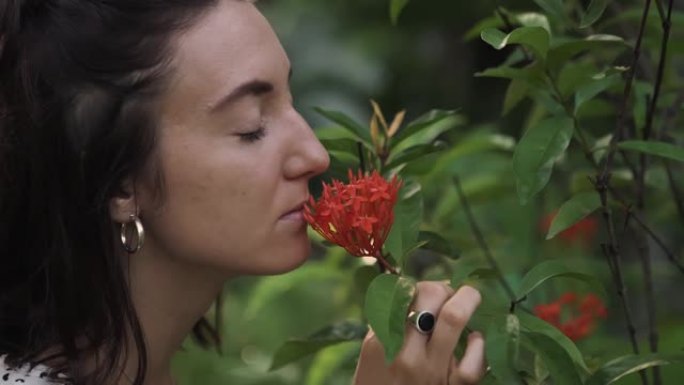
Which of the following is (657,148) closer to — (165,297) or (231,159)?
(231,159)

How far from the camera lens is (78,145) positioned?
5.18ft

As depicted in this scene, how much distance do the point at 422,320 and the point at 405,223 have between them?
0.18m

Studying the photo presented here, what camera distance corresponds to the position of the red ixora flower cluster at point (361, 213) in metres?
1.41

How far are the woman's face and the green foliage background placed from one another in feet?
0.72

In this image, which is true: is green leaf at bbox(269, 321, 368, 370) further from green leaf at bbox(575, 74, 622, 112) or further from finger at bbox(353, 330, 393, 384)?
green leaf at bbox(575, 74, 622, 112)

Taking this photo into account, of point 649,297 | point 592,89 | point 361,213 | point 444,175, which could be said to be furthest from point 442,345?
point 444,175

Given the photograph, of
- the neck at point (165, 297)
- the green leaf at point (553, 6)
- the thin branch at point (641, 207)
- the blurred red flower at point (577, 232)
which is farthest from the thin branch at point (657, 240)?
the blurred red flower at point (577, 232)

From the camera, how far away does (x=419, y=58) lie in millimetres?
4332

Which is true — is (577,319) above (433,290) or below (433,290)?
below

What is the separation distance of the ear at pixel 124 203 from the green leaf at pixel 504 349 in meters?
0.45

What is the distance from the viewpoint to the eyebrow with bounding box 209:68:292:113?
1535mm

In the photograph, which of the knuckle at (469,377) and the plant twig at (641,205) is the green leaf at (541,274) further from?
the plant twig at (641,205)

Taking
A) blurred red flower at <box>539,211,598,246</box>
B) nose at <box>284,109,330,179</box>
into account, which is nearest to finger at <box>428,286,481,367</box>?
nose at <box>284,109,330,179</box>

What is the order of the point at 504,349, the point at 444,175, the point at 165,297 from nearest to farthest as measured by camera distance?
the point at 504,349, the point at 165,297, the point at 444,175
